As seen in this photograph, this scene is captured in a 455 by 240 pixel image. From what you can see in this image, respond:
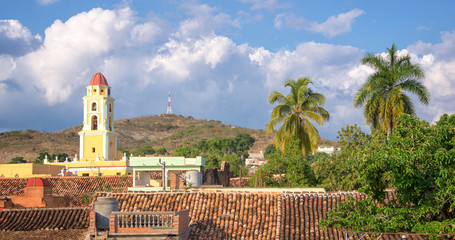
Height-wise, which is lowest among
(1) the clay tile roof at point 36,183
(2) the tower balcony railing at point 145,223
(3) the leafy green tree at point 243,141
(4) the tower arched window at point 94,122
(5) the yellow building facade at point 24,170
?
(2) the tower balcony railing at point 145,223

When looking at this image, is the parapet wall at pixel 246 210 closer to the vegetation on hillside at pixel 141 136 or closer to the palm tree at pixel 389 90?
the palm tree at pixel 389 90

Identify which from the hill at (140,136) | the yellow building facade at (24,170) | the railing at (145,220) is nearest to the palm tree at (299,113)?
the railing at (145,220)

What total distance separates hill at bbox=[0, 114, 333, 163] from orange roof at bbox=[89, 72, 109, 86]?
1256 inches

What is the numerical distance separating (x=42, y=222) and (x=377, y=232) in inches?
621

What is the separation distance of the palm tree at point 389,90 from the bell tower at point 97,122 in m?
30.6

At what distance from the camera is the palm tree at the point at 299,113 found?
111ft

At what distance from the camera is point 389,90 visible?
2919 cm

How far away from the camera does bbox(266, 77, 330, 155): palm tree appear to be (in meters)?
34.0

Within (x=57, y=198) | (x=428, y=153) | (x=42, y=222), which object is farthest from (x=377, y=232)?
(x=57, y=198)

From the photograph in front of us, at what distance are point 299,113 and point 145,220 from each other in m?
16.9

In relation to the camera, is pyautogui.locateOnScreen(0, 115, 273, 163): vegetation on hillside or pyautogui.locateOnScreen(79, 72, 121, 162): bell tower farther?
pyautogui.locateOnScreen(0, 115, 273, 163): vegetation on hillside

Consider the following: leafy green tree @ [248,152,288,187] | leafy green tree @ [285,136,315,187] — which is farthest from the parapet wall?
leafy green tree @ [248,152,288,187]

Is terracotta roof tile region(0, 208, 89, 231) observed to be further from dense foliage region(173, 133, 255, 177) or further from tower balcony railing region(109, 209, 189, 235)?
dense foliage region(173, 133, 255, 177)

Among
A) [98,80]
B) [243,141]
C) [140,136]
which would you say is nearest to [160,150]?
[243,141]
